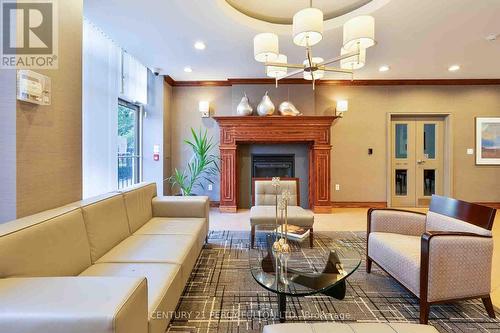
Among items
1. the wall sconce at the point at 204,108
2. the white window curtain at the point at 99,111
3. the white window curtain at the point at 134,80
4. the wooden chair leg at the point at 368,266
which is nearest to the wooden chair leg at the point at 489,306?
the wooden chair leg at the point at 368,266

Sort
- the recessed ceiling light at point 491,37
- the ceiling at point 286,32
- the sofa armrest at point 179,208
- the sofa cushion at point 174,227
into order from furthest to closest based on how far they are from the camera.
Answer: the recessed ceiling light at point 491,37, the sofa armrest at point 179,208, the ceiling at point 286,32, the sofa cushion at point 174,227

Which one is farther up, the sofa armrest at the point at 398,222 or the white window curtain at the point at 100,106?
the white window curtain at the point at 100,106

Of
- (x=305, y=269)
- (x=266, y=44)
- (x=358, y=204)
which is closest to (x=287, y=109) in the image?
(x=358, y=204)

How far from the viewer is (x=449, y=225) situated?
2.08 m

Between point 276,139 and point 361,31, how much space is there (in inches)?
120

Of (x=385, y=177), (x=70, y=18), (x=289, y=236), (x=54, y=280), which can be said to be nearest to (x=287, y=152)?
(x=385, y=177)

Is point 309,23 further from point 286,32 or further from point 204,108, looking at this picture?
point 204,108

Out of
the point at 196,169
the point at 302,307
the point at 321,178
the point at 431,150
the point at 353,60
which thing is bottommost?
the point at 302,307

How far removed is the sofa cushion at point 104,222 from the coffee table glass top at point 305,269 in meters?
1.04

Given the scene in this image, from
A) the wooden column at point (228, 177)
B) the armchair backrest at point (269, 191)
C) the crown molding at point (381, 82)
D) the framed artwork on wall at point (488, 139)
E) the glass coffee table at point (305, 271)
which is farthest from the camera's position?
the framed artwork on wall at point (488, 139)

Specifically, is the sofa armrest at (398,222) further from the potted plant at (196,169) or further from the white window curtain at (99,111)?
the potted plant at (196,169)

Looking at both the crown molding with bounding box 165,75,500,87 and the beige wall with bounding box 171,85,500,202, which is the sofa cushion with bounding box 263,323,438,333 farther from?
the crown molding with bounding box 165,75,500,87

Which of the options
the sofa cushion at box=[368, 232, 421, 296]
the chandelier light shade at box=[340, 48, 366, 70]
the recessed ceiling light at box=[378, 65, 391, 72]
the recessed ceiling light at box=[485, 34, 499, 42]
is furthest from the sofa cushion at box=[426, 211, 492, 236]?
the recessed ceiling light at box=[378, 65, 391, 72]

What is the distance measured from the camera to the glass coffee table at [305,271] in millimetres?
1519
